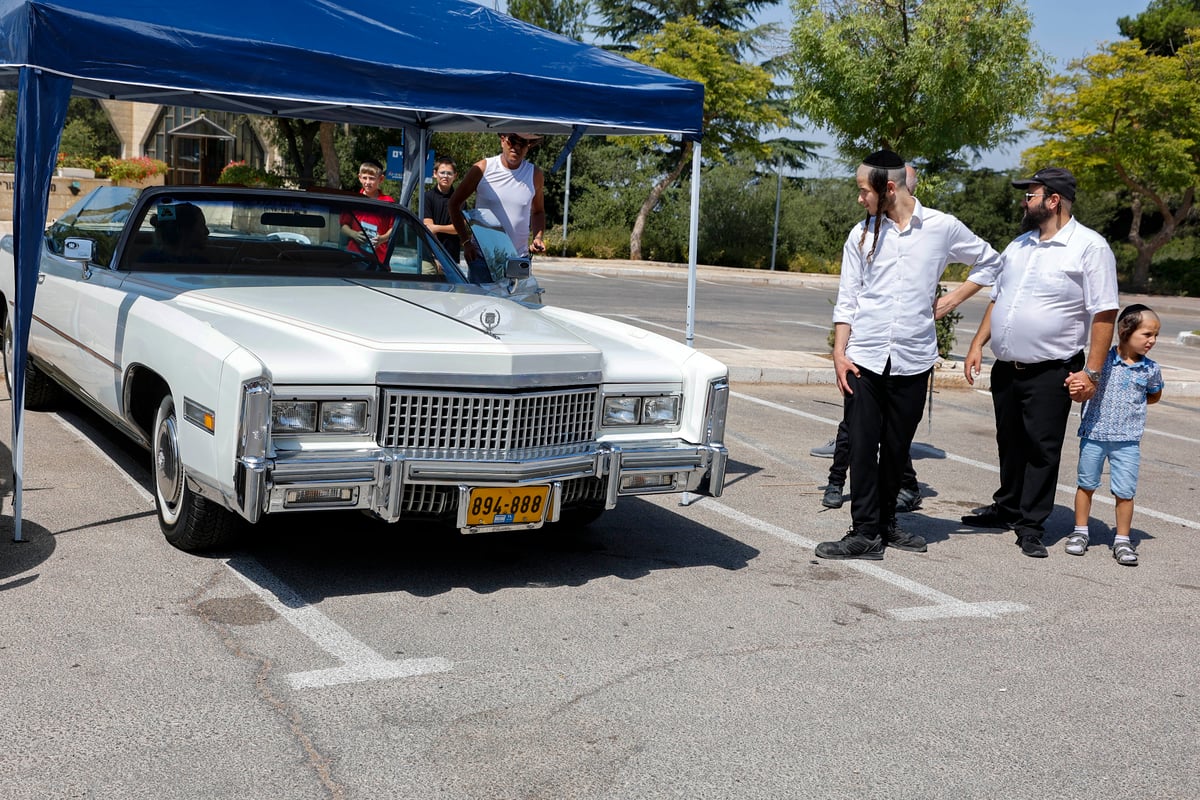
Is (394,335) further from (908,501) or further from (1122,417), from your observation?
(1122,417)

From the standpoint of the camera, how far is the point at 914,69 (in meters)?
13.2

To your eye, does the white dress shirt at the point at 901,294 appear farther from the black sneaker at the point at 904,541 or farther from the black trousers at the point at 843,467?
the black trousers at the point at 843,467

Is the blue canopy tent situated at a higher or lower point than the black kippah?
higher

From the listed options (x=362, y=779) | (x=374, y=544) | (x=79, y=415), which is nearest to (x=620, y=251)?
(x=79, y=415)

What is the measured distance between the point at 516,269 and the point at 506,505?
8.51 feet

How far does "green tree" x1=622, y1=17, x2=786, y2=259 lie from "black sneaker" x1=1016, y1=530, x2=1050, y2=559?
92.1 ft

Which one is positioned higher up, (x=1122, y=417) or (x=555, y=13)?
(x=555, y=13)

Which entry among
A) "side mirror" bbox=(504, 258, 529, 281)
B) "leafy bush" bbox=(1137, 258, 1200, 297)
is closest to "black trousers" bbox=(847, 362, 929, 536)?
"side mirror" bbox=(504, 258, 529, 281)

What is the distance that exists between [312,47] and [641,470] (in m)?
2.56

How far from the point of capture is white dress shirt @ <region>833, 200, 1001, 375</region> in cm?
568

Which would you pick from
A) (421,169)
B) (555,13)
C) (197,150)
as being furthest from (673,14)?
(421,169)

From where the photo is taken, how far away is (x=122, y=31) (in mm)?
5227

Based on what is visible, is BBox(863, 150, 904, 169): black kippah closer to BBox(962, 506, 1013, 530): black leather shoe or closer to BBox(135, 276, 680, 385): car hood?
BBox(135, 276, 680, 385): car hood

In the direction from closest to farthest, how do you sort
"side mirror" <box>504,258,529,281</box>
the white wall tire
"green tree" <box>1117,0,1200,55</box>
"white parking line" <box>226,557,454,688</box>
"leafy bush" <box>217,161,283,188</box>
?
1. "white parking line" <box>226,557,454,688</box>
2. the white wall tire
3. "side mirror" <box>504,258,529,281</box>
4. "leafy bush" <box>217,161,283,188</box>
5. "green tree" <box>1117,0,1200,55</box>
